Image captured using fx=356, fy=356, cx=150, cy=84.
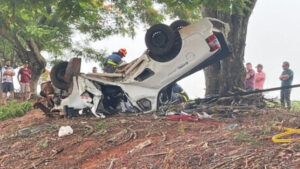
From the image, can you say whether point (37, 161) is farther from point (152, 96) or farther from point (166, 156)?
point (152, 96)

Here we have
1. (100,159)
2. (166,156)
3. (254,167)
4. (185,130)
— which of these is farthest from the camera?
(185,130)

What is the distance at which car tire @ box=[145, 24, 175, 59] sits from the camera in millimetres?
6725

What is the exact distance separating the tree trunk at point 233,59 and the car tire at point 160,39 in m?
2.64

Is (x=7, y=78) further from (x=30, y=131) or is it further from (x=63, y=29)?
(x=30, y=131)

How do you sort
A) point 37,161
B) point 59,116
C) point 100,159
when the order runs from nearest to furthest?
1. point 100,159
2. point 37,161
3. point 59,116

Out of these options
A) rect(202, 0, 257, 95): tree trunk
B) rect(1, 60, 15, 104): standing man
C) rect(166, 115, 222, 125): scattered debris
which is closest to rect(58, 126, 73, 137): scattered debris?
rect(166, 115, 222, 125): scattered debris

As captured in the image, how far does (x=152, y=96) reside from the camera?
7.25 m

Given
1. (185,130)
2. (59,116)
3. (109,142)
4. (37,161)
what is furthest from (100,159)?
(59,116)

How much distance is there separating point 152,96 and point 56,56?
15.1 metres

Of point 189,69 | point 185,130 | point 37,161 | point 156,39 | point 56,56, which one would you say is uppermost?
point 56,56

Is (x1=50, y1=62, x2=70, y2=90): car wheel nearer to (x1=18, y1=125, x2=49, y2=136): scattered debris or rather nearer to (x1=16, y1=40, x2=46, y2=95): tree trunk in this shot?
(x1=18, y1=125, x2=49, y2=136): scattered debris

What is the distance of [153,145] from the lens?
451 cm

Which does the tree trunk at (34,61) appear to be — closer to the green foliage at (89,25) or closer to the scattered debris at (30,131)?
the green foliage at (89,25)

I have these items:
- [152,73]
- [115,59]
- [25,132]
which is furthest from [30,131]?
[115,59]
